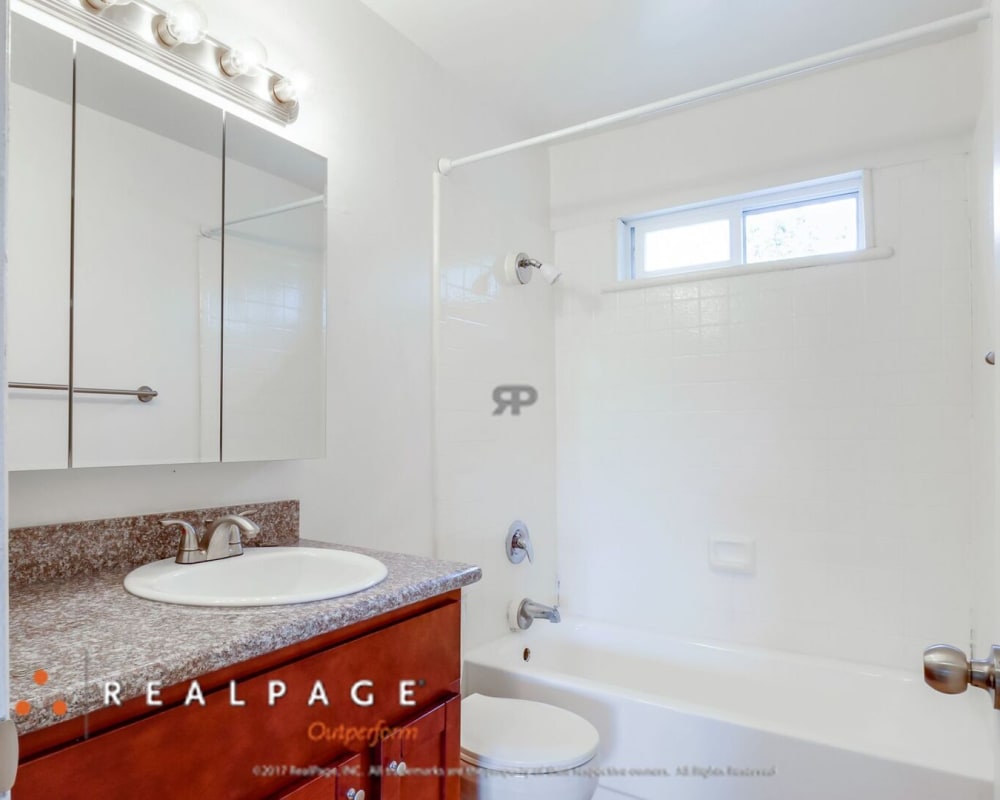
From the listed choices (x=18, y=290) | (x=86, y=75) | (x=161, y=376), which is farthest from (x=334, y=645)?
(x=86, y=75)

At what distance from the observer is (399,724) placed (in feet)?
3.84

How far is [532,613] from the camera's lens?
2.52m

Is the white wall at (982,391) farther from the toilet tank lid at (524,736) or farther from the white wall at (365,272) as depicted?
the white wall at (365,272)

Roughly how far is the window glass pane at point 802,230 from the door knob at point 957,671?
191cm

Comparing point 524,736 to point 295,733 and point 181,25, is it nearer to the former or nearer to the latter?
point 295,733

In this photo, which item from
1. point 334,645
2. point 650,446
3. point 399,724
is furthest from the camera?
point 650,446

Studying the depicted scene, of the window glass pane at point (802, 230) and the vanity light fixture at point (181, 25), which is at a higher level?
the vanity light fixture at point (181, 25)

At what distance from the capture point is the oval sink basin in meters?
1.15

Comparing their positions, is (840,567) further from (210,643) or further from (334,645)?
(210,643)

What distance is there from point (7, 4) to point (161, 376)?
1.06m

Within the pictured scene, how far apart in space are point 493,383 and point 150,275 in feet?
4.55

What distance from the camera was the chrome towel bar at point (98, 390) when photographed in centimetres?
116

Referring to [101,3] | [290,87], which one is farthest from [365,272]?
[101,3]

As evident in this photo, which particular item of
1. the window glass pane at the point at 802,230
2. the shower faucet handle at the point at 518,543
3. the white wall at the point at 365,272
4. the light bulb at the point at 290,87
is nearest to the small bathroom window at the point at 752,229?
the window glass pane at the point at 802,230
